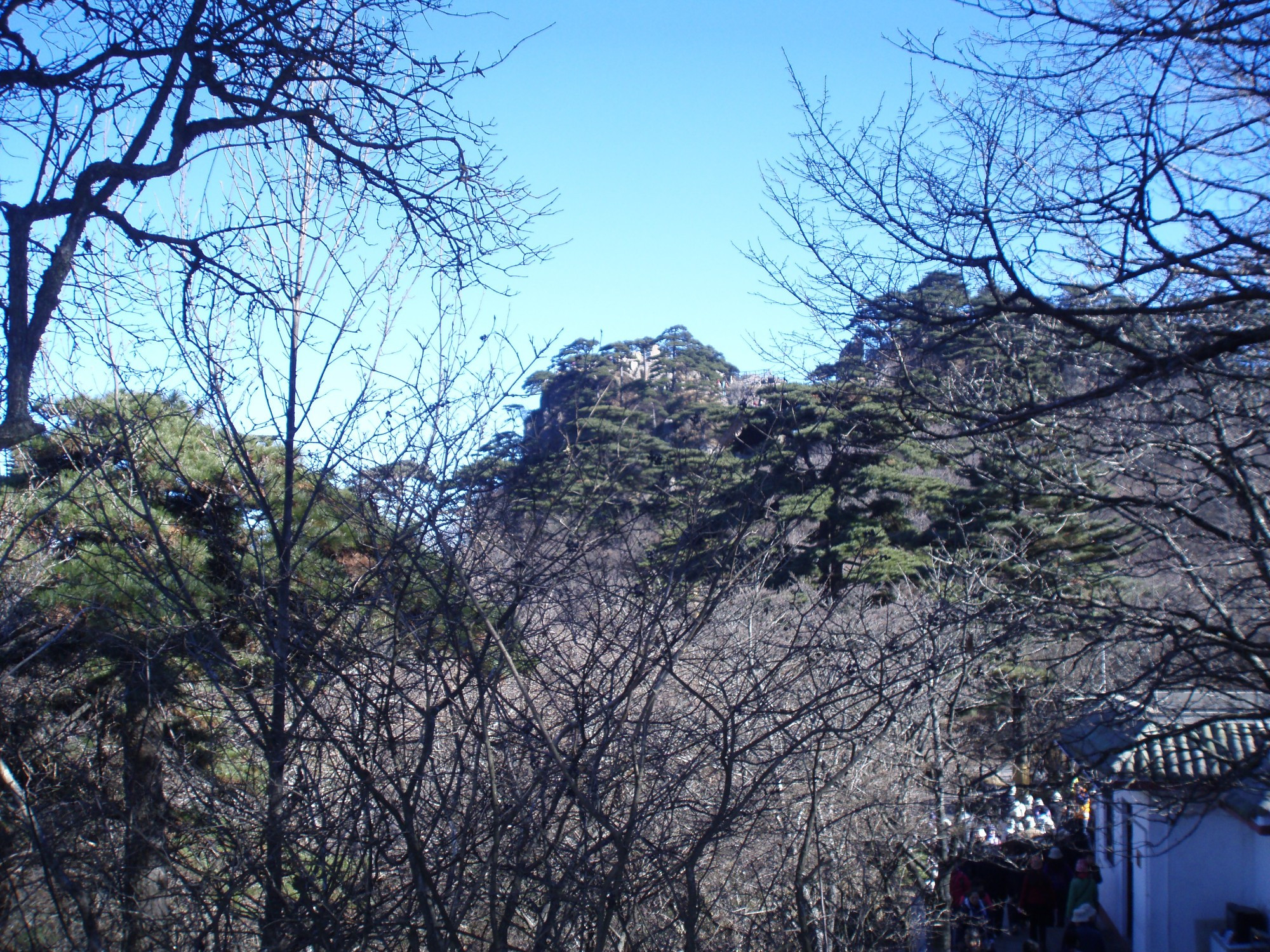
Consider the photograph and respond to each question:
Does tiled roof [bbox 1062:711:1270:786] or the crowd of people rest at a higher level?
tiled roof [bbox 1062:711:1270:786]

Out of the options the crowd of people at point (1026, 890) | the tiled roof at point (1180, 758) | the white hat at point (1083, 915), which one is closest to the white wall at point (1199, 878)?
the crowd of people at point (1026, 890)

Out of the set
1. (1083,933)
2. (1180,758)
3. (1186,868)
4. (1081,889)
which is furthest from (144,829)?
(1186,868)

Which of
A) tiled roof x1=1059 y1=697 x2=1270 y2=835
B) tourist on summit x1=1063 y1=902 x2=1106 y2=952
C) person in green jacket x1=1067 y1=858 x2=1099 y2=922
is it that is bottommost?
tourist on summit x1=1063 y1=902 x2=1106 y2=952

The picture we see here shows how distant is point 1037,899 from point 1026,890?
268 millimetres

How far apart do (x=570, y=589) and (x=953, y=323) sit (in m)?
2.50

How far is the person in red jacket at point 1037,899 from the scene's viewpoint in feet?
40.1

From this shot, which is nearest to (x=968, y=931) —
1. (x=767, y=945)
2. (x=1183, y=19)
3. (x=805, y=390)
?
(x=767, y=945)

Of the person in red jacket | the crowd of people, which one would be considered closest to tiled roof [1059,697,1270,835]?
the crowd of people

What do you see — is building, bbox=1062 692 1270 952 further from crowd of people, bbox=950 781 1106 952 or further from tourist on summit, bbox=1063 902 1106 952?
tourist on summit, bbox=1063 902 1106 952

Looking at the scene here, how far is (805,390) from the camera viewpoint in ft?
14.1

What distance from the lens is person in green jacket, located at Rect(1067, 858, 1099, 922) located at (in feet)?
39.3

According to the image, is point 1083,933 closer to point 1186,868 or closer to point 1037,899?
point 1037,899

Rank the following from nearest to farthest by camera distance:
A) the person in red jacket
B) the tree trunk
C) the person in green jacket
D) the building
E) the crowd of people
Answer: the tree trunk < the building < the crowd of people < the person in green jacket < the person in red jacket

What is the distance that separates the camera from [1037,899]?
12.3 metres
